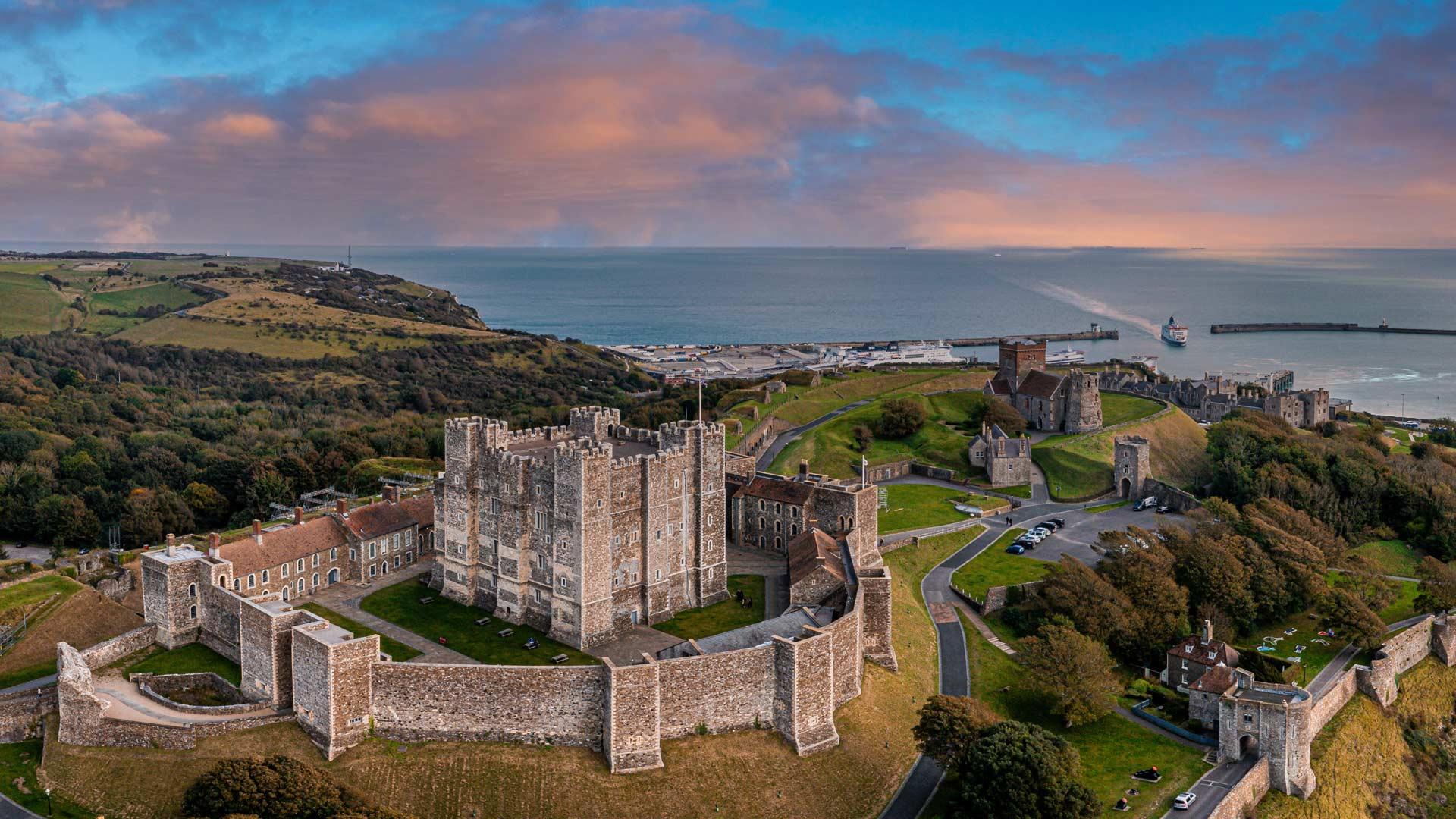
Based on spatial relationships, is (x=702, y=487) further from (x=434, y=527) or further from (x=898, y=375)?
(x=898, y=375)

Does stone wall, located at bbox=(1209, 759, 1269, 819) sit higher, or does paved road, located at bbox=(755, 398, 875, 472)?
paved road, located at bbox=(755, 398, 875, 472)

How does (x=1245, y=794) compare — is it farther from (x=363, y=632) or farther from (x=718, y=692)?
(x=363, y=632)

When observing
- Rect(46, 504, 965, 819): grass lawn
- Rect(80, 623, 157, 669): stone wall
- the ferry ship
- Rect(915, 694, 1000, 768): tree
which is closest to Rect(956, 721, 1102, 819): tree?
Rect(915, 694, 1000, 768): tree

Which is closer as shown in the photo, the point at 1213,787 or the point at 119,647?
the point at 1213,787

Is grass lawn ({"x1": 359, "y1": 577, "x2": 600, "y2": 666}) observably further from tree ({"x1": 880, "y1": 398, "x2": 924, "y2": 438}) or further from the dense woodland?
tree ({"x1": 880, "y1": 398, "x2": 924, "y2": 438})

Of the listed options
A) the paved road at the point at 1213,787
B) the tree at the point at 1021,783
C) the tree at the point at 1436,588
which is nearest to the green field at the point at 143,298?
the tree at the point at 1021,783

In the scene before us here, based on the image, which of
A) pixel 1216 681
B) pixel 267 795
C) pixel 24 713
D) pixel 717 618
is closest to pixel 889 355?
pixel 717 618

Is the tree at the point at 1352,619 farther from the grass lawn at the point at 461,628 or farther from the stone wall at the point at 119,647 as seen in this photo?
the stone wall at the point at 119,647
